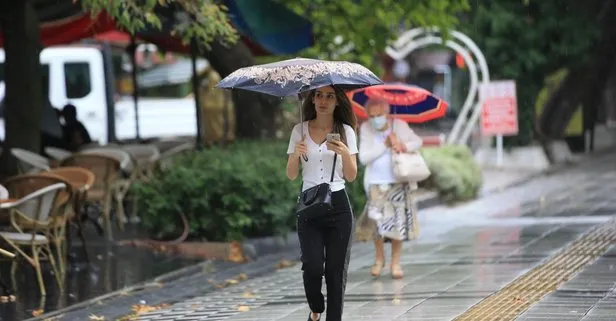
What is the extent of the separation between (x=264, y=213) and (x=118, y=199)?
2.64 meters

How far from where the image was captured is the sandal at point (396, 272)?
10711 millimetres

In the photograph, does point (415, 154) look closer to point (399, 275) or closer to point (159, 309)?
point (399, 275)

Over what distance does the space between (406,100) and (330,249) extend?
3.37 metres

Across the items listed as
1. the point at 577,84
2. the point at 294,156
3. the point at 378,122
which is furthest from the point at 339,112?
the point at 577,84

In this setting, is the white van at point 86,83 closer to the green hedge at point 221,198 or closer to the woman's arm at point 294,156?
the green hedge at point 221,198

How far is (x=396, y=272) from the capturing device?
422 inches

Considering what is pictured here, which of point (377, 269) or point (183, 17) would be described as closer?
point (377, 269)

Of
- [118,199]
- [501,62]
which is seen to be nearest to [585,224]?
[118,199]

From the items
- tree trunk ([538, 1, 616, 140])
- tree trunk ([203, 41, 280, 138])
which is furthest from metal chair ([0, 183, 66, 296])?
tree trunk ([538, 1, 616, 140])

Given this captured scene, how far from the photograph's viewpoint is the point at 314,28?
16828mm

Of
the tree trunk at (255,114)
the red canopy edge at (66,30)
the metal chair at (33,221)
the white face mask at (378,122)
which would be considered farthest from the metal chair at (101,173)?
the white face mask at (378,122)

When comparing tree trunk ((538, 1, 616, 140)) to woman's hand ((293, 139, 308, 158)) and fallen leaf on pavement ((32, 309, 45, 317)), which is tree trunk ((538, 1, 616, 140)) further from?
woman's hand ((293, 139, 308, 158))

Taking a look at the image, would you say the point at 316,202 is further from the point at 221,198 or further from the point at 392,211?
the point at 221,198

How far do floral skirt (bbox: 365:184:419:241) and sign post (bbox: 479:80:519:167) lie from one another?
481 inches
